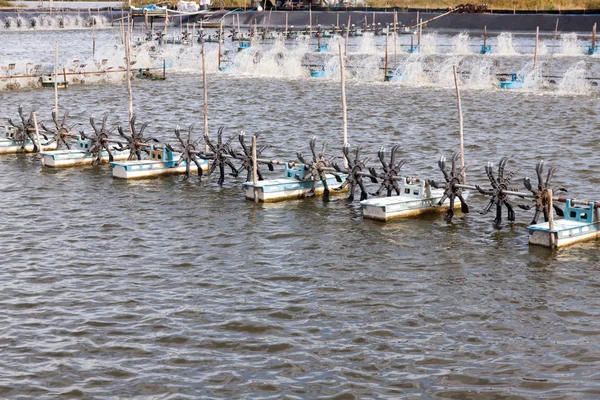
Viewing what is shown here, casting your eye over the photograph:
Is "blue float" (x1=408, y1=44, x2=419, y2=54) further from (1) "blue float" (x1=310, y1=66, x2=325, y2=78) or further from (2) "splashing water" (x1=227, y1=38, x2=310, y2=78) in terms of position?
(1) "blue float" (x1=310, y1=66, x2=325, y2=78)

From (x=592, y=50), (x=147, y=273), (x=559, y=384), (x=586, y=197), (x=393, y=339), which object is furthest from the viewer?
(x=592, y=50)

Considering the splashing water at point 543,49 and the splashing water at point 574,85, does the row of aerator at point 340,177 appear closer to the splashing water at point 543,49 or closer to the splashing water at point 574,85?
the splashing water at point 574,85

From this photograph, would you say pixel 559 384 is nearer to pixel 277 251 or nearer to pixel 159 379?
pixel 159 379

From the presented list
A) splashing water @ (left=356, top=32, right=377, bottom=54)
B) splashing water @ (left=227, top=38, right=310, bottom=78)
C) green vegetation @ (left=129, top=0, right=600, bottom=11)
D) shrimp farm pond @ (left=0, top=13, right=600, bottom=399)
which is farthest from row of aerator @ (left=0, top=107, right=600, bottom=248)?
green vegetation @ (left=129, top=0, right=600, bottom=11)

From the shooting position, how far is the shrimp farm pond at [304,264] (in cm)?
1858

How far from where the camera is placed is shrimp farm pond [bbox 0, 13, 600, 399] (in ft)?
61.0

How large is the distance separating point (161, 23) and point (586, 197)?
370 ft

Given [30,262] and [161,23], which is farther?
[161,23]

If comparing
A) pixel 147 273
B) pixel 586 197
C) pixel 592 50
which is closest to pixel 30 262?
pixel 147 273

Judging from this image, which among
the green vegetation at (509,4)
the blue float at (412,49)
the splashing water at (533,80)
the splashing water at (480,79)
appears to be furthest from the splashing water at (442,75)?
the green vegetation at (509,4)

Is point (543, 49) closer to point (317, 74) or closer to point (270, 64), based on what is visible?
point (317, 74)

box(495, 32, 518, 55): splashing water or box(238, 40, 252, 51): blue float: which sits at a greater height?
box(238, 40, 252, 51): blue float

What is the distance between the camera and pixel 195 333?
66.7 ft

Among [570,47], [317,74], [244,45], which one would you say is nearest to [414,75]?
→ [317,74]
